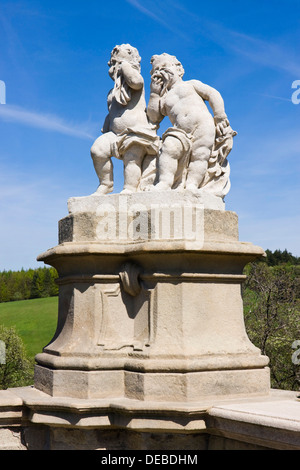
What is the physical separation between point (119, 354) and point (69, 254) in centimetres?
95

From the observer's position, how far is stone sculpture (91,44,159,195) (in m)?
5.50

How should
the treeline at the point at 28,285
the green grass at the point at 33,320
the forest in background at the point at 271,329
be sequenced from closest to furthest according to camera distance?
the forest in background at the point at 271,329, the green grass at the point at 33,320, the treeline at the point at 28,285

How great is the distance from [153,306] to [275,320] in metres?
16.0

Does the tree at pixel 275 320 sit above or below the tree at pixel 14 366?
above

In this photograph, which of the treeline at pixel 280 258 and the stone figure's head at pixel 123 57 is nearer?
the stone figure's head at pixel 123 57

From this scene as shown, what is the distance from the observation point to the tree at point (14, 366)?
27906 millimetres

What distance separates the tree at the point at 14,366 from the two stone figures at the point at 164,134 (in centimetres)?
2388

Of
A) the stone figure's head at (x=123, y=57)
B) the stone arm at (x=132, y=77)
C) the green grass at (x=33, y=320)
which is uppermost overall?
the stone figure's head at (x=123, y=57)

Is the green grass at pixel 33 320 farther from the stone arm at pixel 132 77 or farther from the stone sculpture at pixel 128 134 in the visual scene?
the stone arm at pixel 132 77

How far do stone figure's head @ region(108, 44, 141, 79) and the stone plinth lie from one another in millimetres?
1627

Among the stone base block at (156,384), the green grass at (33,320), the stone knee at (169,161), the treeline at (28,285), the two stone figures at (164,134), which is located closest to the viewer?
the stone base block at (156,384)

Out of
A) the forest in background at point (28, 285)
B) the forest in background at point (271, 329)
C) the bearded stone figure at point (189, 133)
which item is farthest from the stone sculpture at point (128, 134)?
the forest in background at point (28, 285)

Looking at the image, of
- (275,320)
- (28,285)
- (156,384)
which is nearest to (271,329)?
(275,320)

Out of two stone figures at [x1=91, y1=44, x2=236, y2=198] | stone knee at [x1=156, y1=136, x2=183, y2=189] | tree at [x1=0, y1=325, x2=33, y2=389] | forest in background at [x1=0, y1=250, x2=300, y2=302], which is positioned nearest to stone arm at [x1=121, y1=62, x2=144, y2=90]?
two stone figures at [x1=91, y1=44, x2=236, y2=198]
